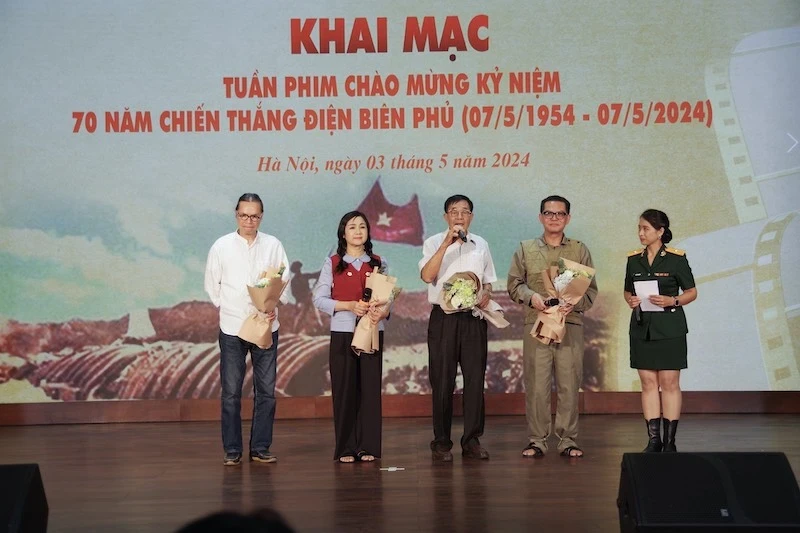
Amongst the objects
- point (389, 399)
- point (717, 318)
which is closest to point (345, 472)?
point (389, 399)

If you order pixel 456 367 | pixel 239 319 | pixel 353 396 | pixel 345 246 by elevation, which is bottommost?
pixel 353 396

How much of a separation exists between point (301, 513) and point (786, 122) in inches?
208

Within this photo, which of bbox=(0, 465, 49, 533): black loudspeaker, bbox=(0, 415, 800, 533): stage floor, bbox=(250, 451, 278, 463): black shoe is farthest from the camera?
bbox=(250, 451, 278, 463): black shoe

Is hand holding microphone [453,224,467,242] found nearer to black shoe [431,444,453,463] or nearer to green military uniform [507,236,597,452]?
green military uniform [507,236,597,452]

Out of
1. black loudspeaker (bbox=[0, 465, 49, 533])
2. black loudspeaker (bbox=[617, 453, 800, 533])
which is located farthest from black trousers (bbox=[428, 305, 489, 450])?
black loudspeaker (bbox=[0, 465, 49, 533])

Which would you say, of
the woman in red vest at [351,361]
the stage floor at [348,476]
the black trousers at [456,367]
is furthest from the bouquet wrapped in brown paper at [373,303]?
the stage floor at [348,476]

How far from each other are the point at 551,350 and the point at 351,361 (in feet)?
3.81

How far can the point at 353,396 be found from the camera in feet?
19.7

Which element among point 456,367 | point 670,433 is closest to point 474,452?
point 456,367

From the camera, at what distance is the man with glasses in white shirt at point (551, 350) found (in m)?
6.07

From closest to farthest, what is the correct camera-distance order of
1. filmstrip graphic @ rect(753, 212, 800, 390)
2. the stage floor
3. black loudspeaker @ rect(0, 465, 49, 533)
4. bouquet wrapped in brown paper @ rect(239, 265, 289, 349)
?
black loudspeaker @ rect(0, 465, 49, 533) < the stage floor < bouquet wrapped in brown paper @ rect(239, 265, 289, 349) < filmstrip graphic @ rect(753, 212, 800, 390)

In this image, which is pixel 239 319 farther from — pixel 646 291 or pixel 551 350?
pixel 646 291

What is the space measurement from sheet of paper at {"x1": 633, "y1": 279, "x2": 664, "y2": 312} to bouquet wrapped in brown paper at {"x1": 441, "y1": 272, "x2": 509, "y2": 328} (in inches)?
30.9

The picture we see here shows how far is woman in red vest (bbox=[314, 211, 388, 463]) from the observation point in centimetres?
597
